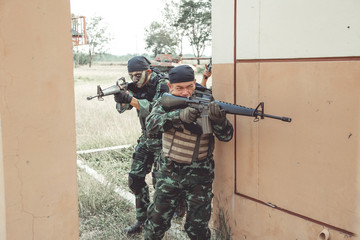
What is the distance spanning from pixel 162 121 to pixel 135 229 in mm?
1399

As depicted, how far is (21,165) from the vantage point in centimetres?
188

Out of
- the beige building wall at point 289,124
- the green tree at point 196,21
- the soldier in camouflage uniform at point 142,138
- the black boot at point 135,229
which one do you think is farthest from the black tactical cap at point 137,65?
the green tree at point 196,21

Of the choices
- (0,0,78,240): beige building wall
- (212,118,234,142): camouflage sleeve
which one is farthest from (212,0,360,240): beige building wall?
(0,0,78,240): beige building wall

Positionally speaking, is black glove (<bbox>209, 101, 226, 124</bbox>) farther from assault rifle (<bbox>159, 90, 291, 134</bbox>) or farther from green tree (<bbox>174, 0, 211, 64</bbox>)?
green tree (<bbox>174, 0, 211, 64</bbox>)

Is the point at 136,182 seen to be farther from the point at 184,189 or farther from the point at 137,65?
the point at 137,65

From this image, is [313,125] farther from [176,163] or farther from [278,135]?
[176,163]

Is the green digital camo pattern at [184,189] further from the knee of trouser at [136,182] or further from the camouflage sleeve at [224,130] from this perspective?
the knee of trouser at [136,182]

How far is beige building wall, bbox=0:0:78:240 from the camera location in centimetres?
181

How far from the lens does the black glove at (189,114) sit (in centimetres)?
276

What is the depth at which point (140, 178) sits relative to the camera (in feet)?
12.7

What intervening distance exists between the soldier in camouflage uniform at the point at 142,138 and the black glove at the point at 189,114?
945mm

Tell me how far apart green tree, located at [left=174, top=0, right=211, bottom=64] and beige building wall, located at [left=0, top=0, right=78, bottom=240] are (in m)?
35.2

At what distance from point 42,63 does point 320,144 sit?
175cm

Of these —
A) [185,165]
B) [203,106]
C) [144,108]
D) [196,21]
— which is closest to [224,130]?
[203,106]
